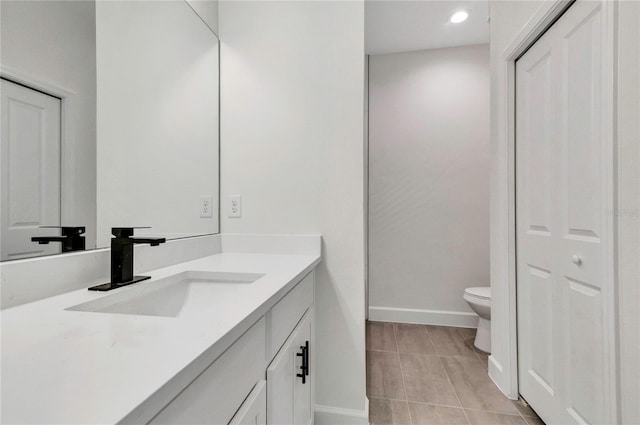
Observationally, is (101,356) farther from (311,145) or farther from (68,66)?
(311,145)

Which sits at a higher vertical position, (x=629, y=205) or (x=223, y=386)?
(x=629, y=205)

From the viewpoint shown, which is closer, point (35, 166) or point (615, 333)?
point (35, 166)

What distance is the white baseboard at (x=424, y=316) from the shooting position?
2734 mm

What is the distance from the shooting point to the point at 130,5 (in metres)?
1.08

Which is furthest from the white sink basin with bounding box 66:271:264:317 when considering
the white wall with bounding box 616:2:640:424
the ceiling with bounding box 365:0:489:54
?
the ceiling with bounding box 365:0:489:54

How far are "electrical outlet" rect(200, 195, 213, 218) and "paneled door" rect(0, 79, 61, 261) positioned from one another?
69 cm

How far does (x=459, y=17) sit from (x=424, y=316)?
101 inches

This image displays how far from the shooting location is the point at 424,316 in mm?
2818

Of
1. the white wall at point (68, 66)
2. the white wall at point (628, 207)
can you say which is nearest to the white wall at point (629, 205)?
the white wall at point (628, 207)

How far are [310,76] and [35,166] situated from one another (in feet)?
3.74

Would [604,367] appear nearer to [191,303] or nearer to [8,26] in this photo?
[191,303]

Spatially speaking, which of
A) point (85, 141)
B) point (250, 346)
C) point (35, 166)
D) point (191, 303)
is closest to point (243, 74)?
point (85, 141)

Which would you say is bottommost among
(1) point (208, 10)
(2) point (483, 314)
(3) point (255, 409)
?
(2) point (483, 314)

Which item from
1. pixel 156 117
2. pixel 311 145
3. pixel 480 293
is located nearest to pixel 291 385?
pixel 311 145
